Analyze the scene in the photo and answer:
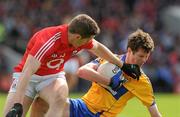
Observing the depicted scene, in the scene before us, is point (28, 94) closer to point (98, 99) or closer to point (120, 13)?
point (98, 99)

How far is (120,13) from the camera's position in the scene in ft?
71.4

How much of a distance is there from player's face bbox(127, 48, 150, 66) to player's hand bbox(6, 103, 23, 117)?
5.06 ft

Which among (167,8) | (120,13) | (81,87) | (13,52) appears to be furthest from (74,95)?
(167,8)

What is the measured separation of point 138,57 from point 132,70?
0.21m

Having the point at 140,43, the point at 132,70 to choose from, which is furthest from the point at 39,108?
the point at 140,43

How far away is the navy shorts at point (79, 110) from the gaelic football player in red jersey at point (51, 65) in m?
0.34

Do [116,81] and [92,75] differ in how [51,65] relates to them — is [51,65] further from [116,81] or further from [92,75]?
[116,81]

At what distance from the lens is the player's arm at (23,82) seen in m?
7.94

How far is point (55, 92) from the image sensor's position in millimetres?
8469

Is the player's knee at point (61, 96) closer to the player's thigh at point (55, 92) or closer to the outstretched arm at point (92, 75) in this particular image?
the player's thigh at point (55, 92)

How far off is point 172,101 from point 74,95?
2.25m

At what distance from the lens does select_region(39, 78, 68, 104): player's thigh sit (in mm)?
8422

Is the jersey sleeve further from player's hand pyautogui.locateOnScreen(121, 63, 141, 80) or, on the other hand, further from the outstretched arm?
player's hand pyautogui.locateOnScreen(121, 63, 141, 80)

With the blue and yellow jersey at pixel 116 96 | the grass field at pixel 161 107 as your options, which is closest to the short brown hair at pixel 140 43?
the blue and yellow jersey at pixel 116 96
